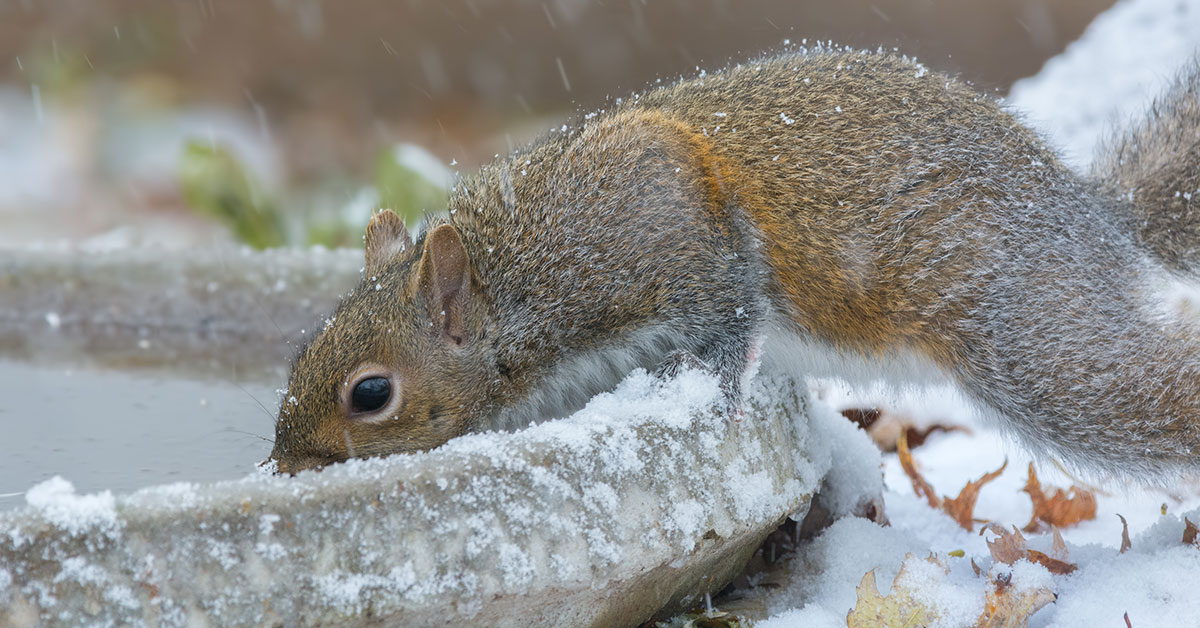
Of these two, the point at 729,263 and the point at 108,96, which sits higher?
the point at 108,96

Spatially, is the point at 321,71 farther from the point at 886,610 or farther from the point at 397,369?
the point at 886,610

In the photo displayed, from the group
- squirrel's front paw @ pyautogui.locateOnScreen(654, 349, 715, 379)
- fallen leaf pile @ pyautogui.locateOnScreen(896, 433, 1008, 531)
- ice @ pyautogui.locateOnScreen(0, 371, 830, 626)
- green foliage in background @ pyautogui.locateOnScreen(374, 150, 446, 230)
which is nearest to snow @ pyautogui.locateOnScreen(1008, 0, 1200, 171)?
fallen leaf pile @ pyautogui.locateOnScreen(896, 433, 1008, 531)

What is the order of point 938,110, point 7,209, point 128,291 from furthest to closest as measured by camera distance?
point 7,209 → point 128,291 → point 938,110

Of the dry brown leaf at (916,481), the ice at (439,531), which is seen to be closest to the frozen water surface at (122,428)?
the ice at (439,531)

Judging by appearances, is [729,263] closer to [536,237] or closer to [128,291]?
[536,237]

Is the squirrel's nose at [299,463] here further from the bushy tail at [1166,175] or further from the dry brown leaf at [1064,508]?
the bushy tail at [1166,175]

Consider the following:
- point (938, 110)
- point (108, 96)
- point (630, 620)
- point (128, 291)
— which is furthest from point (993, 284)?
point (108, 96)

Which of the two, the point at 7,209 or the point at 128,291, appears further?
the point at 7,209

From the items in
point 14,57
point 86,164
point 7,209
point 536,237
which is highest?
point 14,57
